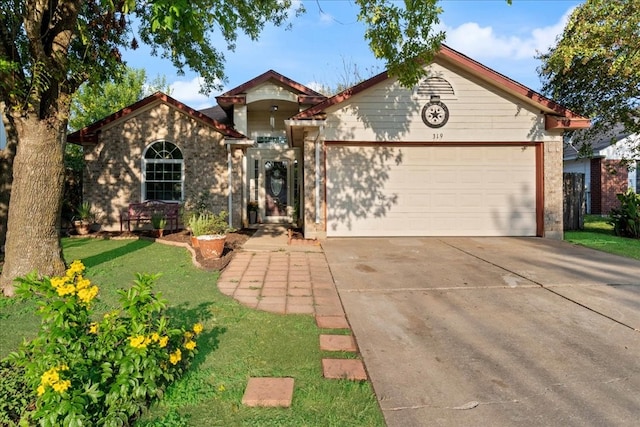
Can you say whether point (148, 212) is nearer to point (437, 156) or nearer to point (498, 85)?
point (437, 156)

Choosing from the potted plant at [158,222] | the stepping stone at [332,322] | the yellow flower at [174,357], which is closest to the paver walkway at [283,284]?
the stepping stone at [332,322]

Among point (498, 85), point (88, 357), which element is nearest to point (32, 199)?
point (88, 357)

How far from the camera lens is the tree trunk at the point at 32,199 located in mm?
5059

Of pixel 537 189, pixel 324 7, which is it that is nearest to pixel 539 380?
pixel 324 7

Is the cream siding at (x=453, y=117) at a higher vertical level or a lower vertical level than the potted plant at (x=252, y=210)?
higher

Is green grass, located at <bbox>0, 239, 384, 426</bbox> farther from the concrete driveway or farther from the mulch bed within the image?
the mulch bed

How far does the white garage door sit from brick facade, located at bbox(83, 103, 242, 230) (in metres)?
4.89

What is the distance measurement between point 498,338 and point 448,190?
23.0ft

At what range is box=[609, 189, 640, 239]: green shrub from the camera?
10.5 m

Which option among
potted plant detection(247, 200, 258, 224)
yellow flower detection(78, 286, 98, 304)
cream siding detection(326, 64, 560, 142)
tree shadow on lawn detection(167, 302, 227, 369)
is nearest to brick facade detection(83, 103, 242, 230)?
potted plant detection(247, 200, 258, 224)

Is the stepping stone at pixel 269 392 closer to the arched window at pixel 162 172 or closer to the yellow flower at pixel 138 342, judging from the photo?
the yellow flower at pixel 138 342

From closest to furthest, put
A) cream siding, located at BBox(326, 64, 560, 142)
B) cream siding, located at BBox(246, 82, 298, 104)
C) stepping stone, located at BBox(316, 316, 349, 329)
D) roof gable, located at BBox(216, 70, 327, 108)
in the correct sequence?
stepping stone, located at BBox(316, 316, 349, 329), cream siding, located at BBox(326, 64, 560, 142), roof gable, located at BBox(216, 70, 327, 108), cream siding, located at BBox(246, 82, 298, 104)

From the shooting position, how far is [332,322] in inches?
157

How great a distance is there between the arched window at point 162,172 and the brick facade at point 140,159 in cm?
15
